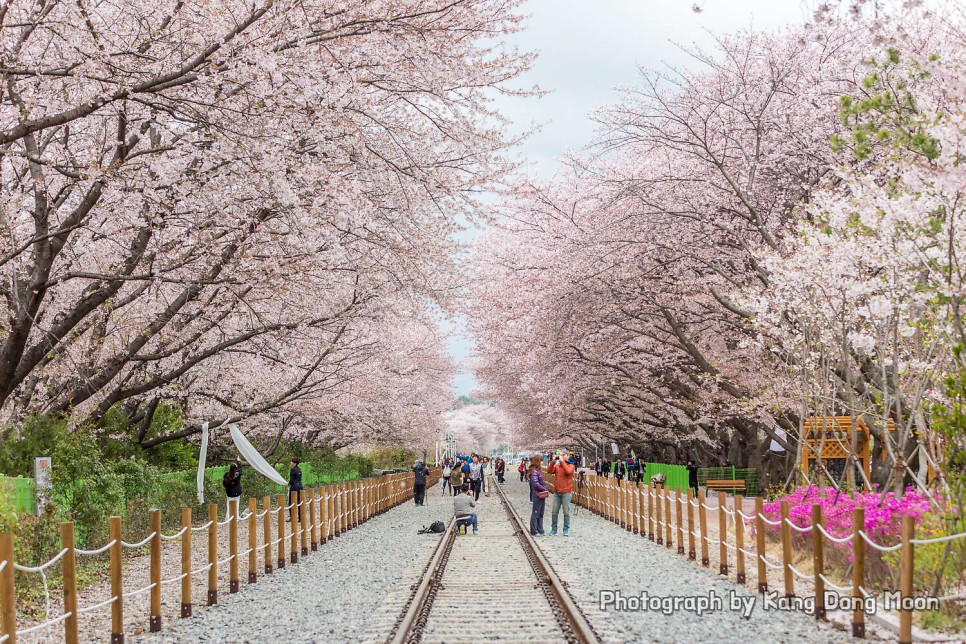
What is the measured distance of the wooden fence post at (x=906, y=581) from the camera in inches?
263

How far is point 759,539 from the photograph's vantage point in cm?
1068

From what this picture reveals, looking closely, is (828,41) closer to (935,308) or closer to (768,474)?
(935,308)

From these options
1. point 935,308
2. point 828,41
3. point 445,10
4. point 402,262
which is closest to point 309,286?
point 402,262

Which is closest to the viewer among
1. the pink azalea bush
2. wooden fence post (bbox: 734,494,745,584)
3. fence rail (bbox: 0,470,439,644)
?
fence rail (bbox: 0,470,439,644)

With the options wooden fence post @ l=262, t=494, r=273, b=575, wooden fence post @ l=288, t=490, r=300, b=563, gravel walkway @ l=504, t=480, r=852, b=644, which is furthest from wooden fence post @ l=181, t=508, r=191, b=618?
wooden fence post @ l=288, t=490, r=300, b=563

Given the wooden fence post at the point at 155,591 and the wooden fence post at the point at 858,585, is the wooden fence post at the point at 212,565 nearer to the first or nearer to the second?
the wooden fence post at the point at 155,591

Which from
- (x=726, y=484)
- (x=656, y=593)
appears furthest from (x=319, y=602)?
(x=726, y=484)

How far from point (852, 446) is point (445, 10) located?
30.3 feet

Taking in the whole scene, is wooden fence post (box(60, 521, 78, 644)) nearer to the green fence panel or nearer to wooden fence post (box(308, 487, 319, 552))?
the green fence panel

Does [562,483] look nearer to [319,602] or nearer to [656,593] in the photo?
[656,593]

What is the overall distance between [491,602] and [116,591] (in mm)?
4249

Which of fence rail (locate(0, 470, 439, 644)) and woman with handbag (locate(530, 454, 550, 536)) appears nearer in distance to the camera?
fence rail (locate(0, 470, 439, 644))

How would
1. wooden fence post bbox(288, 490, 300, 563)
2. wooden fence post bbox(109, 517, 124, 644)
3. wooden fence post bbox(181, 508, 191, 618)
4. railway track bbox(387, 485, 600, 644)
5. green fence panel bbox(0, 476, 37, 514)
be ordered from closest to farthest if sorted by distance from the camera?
wooden fence post bbox(109, 517, 124, 644) < railway track bbox(387, 485, 600, 644) < wooden fence post bbox(181, 508, 191, 618) < green fence panel bbox(0, 476, 37, 514) < wooden fence post bbox(288, 490, 300, 563)

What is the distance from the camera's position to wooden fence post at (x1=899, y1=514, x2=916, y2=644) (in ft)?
21.9
